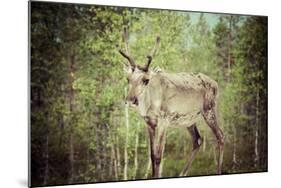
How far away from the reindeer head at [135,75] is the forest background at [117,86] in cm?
5

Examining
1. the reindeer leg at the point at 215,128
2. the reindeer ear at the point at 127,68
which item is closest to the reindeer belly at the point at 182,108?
the reindeer leg at the point at 215,128

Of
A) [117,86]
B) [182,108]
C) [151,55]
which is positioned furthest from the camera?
[182,108]

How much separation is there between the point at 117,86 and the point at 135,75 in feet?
0.67

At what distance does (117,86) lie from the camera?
15.2 feet

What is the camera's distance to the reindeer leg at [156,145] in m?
4.76

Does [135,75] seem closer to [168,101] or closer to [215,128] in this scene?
[168,101]

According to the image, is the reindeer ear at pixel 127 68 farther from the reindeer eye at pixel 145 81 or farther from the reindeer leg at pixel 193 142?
the reindeer leg at pixel 193 142

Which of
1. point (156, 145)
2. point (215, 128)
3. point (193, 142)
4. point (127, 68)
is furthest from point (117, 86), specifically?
point (215, 128)

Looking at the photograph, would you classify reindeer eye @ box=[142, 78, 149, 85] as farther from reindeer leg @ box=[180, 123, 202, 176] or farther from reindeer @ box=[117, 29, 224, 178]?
reindeer leg @ box=[180, 123, 202, 176]

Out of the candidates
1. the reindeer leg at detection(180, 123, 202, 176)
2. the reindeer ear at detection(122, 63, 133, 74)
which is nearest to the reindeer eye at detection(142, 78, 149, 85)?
the reindeer ear at detection(122, 63, 133, 74)

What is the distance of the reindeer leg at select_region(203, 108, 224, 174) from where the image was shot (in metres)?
4.98

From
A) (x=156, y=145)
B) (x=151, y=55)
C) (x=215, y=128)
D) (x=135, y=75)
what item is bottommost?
(x=156, y=145)
